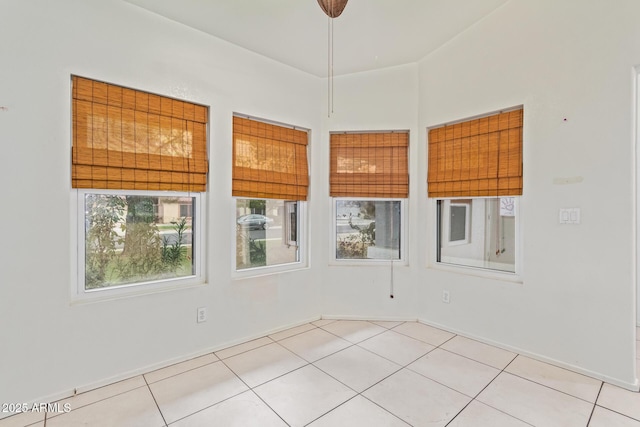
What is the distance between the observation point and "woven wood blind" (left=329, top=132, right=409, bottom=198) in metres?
3.40

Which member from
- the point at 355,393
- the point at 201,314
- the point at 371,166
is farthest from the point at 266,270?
the point at 371,166

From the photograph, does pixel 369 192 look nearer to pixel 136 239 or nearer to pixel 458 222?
pixel 458 222

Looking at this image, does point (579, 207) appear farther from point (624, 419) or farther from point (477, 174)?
point (624, 419)

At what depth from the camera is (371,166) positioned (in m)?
3.44

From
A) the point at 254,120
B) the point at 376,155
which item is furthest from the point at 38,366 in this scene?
the point at 376,155

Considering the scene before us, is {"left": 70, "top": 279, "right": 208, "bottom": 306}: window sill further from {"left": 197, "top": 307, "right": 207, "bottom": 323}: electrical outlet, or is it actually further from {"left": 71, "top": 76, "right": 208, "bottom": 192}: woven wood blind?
{"left": 71, "top": 76, "right": 208, "bottom": 192}: woven wood blind

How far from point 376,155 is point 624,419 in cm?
275

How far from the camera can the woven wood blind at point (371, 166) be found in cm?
340

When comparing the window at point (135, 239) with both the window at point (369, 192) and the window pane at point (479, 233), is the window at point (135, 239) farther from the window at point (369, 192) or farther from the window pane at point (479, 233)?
the window pane at point (479, 233)

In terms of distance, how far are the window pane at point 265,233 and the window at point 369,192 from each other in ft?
1.77

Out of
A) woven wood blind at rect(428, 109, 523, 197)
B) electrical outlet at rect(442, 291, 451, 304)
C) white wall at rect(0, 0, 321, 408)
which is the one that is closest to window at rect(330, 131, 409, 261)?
woven wood blind at rect(428, 109, 523, 197)

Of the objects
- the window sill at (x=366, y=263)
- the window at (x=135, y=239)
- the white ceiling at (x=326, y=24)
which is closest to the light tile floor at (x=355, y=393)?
the window at (x=135, y=239)

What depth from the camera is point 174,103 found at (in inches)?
99.1

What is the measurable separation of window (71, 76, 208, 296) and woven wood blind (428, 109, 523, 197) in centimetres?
234
